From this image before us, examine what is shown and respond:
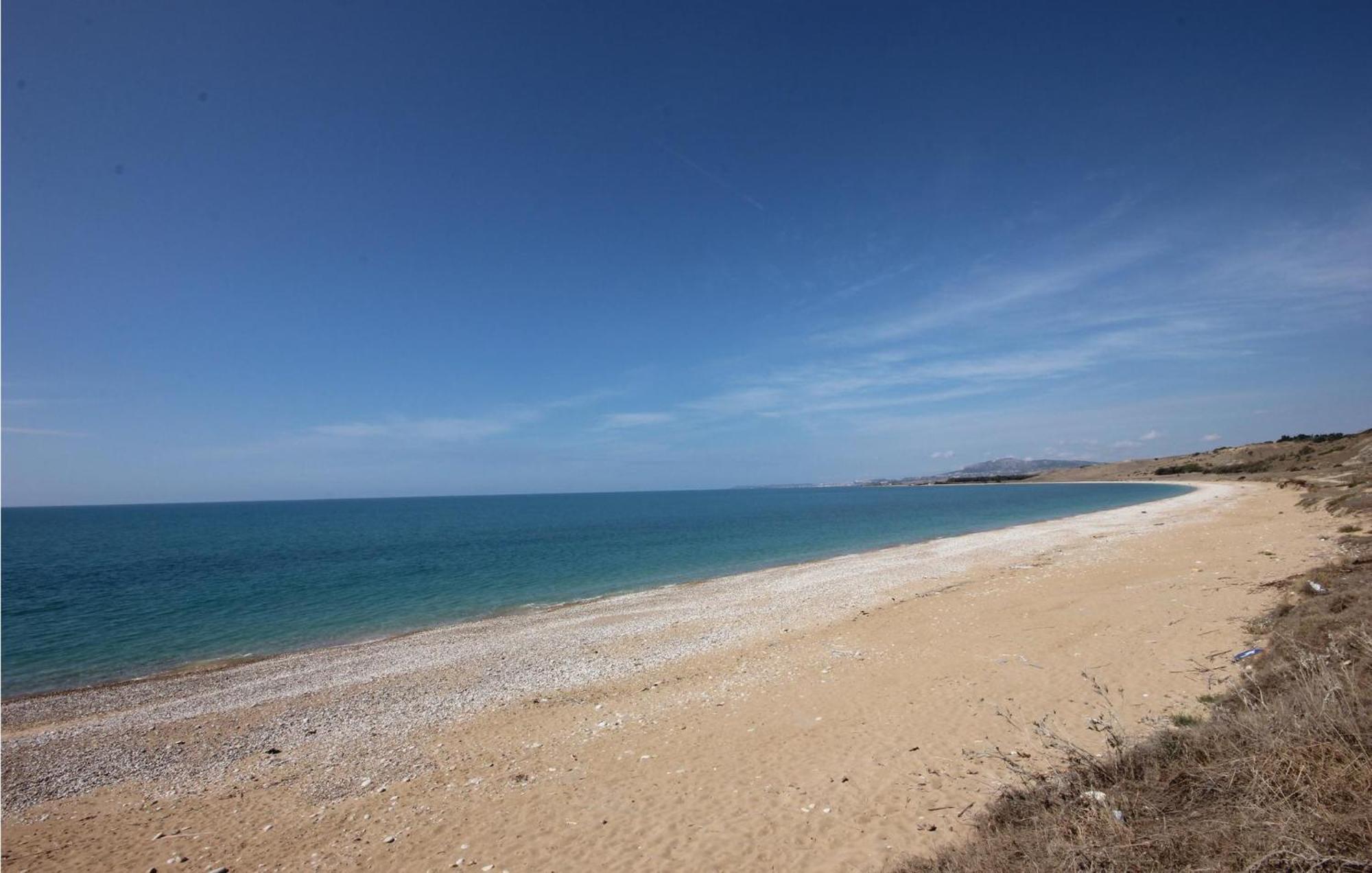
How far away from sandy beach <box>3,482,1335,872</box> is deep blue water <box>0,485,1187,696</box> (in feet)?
16.3

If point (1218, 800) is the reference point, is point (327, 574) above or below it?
below

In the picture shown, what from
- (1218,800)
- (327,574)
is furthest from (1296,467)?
(327,574)

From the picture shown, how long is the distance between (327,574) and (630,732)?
3693 cm

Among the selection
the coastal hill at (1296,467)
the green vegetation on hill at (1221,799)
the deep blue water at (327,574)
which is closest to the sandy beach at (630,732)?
the green vegetation on hill at (1221,799)

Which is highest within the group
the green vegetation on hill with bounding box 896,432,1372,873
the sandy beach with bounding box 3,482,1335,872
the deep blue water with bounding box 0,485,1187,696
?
the green vegetation on hill with bounding box 896,432,1372,873

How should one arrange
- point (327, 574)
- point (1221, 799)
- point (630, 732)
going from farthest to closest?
1. point (327, 574)
2. point (630, 732)
3. point (1221, 799)

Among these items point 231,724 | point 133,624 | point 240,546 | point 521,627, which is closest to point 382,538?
point 240,546

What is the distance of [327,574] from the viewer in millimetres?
38406

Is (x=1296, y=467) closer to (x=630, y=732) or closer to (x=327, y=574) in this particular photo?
(x=630, y=732)

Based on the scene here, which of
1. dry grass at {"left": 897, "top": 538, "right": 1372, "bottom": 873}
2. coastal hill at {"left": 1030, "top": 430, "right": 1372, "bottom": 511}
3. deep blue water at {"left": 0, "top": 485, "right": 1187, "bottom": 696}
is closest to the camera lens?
dry grass at {"left": 897, "top": 538, "right": 1372, "bottom": 873}

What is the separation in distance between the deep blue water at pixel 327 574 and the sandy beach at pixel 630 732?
4960 millimetres

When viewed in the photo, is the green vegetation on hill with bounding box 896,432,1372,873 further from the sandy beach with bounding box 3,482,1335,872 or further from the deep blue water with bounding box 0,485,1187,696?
the deep blue water with bounding box 0,485,1187,696

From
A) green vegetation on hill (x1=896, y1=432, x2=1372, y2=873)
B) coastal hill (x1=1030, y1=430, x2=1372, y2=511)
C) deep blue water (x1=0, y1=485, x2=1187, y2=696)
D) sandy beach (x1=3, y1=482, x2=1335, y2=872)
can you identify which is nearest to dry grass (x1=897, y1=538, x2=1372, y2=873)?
green vegetation on hill (x1=896, y1=432, x2=1372, y2=873)

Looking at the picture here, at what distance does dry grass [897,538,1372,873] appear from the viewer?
3395 mm
